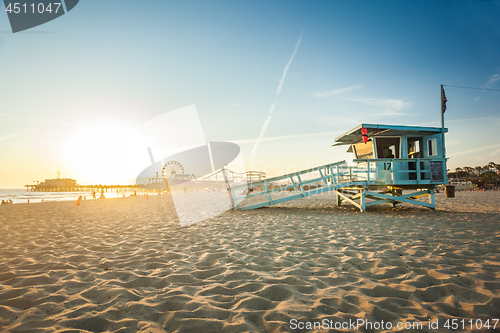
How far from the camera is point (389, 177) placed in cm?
1094

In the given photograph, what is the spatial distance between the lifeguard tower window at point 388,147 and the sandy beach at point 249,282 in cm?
676

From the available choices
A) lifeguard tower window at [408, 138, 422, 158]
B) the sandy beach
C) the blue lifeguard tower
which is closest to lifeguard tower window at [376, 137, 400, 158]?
the blue lifeguard tower

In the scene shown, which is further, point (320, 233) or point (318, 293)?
point (320, 233)

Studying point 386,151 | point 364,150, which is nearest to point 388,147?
point 386,151

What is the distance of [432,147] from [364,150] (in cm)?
309

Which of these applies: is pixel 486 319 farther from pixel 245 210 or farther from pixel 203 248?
pixel 245 210

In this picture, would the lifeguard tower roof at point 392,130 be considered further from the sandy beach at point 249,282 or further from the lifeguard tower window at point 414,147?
the sandy beach at point 249,282

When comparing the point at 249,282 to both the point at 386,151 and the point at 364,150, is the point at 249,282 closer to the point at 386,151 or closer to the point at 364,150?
the point at 386,151

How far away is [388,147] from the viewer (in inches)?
480

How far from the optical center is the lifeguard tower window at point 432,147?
36.6 feet

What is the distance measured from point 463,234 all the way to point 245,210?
824cm

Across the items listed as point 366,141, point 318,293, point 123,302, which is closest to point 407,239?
point 318,293

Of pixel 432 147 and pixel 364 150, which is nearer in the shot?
pixel 432 147

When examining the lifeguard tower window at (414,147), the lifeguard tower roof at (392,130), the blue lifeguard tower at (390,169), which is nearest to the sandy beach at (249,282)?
the blue lifeguard tower at (390,169)
